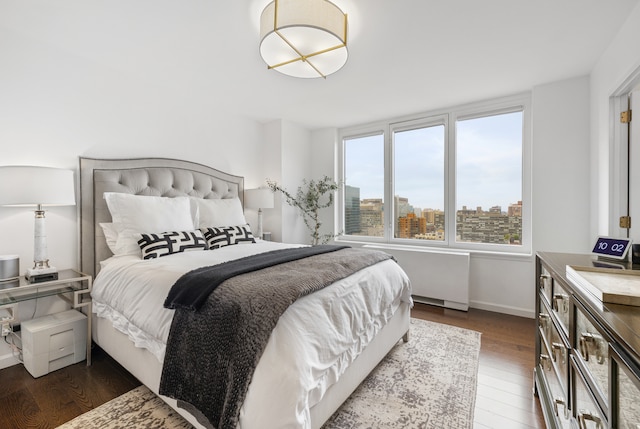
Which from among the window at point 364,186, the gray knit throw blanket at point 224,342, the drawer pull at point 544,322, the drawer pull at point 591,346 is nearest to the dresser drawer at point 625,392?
the drawer pull at point 591,346

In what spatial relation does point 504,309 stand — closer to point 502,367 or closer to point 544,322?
point 502,367

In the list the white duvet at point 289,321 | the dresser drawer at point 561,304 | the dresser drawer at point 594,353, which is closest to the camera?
the dresser drawer at point 594,353

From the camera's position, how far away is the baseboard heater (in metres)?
3.37

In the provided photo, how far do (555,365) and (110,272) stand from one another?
9.05ft

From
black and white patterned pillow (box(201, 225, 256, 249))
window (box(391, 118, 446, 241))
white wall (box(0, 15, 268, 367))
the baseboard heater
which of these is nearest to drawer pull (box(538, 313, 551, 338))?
the baseboard heater

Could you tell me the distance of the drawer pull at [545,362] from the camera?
5.12 feet

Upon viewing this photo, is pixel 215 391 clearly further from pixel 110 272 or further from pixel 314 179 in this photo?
pixel 314 179

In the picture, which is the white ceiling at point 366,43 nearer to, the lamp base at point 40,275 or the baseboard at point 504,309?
the lamp base at point 40,275

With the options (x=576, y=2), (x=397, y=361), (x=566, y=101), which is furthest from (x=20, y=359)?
(x=566, y=101)

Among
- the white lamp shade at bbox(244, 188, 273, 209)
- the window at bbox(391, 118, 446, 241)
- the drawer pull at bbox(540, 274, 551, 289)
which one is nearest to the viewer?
the drawer pull at bbox(540, 274, 551, 289)

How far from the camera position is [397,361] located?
2.24m

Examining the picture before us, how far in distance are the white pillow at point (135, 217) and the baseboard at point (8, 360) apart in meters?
0.97

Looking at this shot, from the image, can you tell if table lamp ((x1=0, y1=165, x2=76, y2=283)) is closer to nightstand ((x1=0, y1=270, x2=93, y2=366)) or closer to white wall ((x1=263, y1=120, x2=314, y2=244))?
nightstand ((x1=0, y1=270, x2=93, y2=366))

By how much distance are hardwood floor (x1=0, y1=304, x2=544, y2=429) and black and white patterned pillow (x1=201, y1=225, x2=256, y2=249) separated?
47.0 inches
